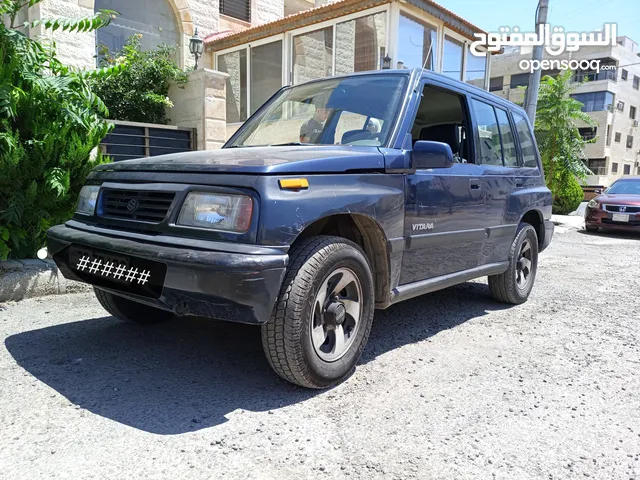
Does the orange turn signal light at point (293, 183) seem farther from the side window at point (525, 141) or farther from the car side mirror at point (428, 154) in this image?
the side window at point (525, 141)

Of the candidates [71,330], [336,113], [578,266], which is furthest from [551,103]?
[71,330]

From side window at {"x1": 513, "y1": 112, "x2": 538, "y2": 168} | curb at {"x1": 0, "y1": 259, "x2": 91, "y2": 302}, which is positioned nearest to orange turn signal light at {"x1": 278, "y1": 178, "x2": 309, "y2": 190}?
curb at {"x1": 0, "y1": 259, "x2": 91, "y2": 302}

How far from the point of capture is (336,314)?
2.78 m

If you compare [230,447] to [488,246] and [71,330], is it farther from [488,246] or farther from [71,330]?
[488,246]

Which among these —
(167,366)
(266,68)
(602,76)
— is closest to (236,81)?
(266,68)

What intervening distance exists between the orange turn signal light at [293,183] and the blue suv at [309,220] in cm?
1

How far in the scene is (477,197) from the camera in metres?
3.87

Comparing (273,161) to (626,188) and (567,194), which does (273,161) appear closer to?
(626,188)

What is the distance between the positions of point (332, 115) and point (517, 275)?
8.40 feet

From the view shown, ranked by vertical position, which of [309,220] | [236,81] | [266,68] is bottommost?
[309,220]

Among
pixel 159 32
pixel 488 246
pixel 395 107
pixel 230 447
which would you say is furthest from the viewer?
pixel 159 32

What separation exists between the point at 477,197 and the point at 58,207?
11.8 ft

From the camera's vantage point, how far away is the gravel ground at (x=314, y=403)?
207 cm

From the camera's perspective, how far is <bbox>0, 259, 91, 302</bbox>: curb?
163 inches
